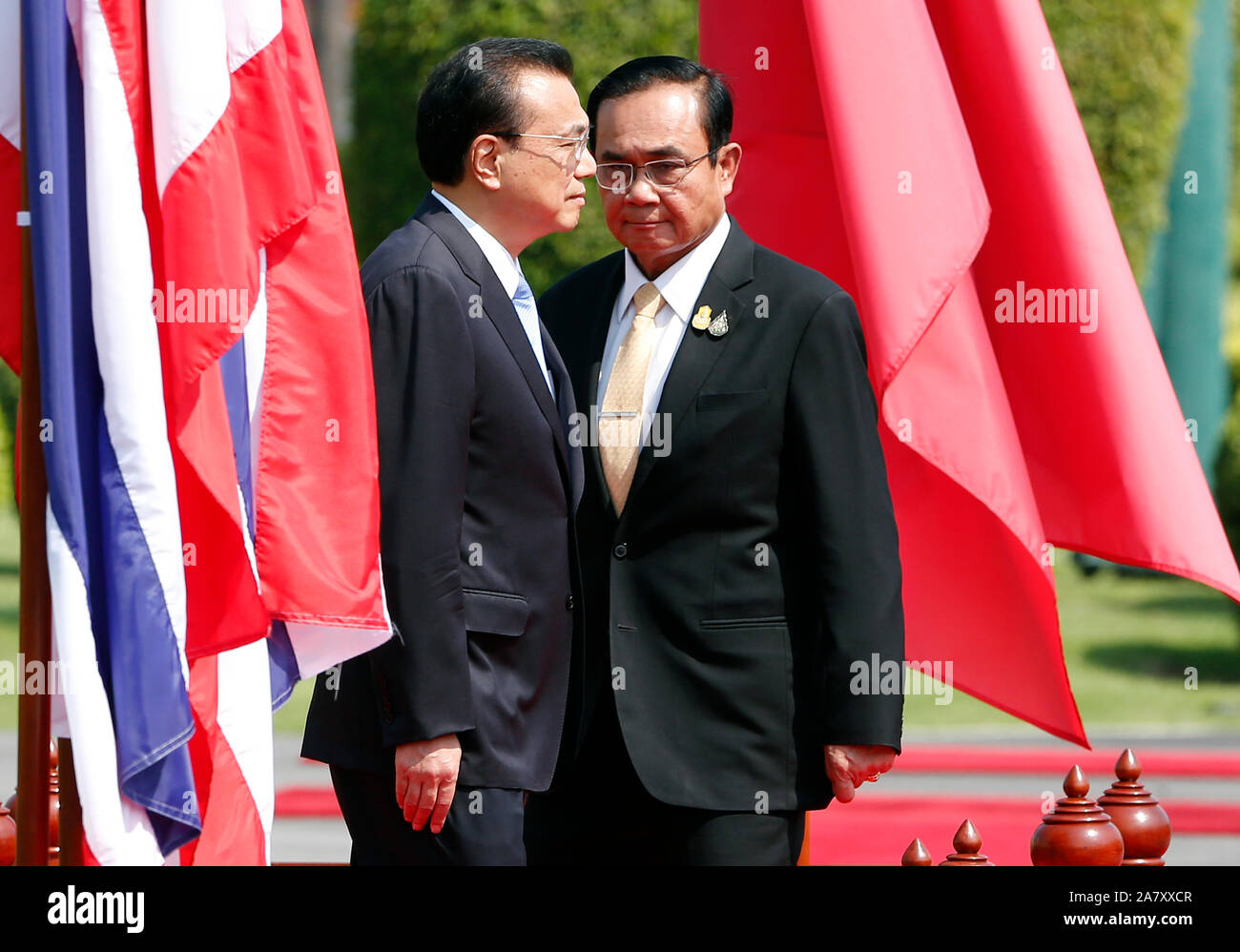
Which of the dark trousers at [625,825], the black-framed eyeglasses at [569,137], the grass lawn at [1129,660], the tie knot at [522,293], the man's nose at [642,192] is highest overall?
the black-framed eyeglasses at [569,137]

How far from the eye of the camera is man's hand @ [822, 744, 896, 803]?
3223 millimetres

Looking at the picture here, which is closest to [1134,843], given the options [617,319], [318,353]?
[617,319]

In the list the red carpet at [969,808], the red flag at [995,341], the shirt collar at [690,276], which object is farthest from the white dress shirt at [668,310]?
the red carpet at [969,808]

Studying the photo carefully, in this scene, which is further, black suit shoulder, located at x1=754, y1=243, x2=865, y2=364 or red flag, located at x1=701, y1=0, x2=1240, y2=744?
red flag, located at x1=701, y1=0, x2=1240, y2=744

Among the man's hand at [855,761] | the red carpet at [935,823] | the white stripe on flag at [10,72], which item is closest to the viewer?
the white stripe on flag at [10,72]

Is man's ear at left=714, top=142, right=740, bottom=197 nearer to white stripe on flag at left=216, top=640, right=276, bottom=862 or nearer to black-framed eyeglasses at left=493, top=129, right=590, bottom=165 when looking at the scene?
black-framed eyeglasses at left=493, top=129, right=590, bottom=165

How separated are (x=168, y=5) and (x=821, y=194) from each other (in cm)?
172

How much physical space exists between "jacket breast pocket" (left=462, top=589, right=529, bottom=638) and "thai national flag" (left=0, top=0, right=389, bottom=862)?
20 centimetres

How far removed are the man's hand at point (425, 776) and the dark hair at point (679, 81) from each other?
4.13ft

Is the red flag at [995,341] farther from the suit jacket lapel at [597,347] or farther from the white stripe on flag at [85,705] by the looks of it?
the white stripe on flag at [85,705]

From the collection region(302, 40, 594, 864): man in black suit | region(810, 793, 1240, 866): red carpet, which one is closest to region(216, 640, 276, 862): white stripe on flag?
region(302, 40, 594, 864): man in black suit

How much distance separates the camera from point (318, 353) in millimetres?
3008

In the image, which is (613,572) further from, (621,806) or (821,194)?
(821,194)

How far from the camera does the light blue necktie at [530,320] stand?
331cm
